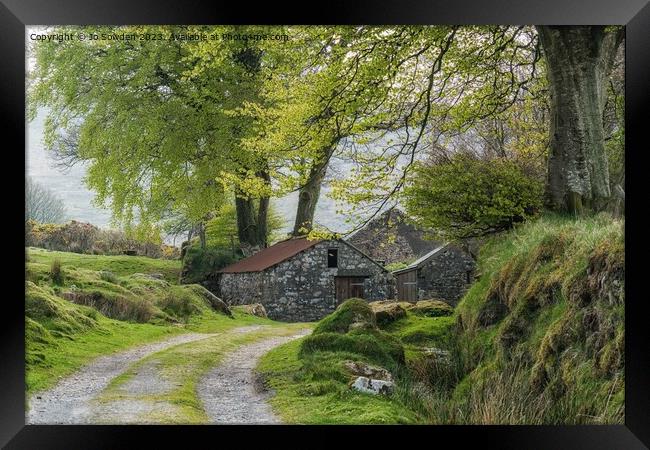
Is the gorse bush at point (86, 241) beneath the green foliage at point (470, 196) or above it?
beneath

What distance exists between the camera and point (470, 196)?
7.53 meters

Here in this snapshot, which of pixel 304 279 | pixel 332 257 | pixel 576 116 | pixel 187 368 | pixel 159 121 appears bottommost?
pixel 187 368

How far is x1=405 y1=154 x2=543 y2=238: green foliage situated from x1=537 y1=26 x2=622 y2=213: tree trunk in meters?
0.31

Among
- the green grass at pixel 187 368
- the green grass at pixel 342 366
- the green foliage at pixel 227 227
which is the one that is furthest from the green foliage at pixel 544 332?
the green foliage at pixel 227 227

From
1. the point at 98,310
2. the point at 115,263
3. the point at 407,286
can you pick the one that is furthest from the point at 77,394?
the point at 407,286

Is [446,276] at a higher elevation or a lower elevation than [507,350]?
higher

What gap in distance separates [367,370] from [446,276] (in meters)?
1.31

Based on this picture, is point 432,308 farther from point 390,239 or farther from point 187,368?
point 187,368

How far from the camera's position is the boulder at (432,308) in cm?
720

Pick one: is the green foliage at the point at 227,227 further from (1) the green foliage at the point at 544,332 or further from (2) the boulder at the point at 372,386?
(1) the green foliage at the point at 544,332

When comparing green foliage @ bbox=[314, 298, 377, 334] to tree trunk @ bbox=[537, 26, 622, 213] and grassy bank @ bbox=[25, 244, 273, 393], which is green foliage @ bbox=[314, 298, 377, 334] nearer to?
grassy bank @ bbox=[25, 244, 273, 393]

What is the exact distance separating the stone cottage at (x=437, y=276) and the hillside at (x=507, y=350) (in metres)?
0.15
